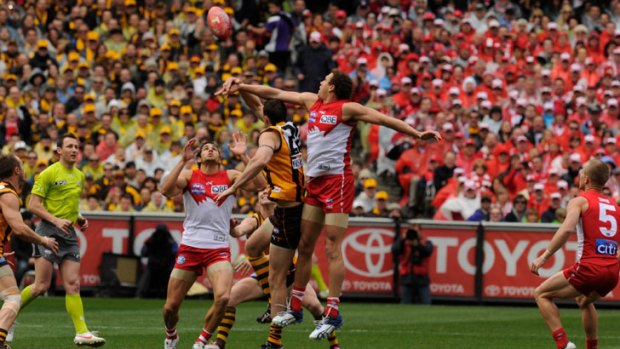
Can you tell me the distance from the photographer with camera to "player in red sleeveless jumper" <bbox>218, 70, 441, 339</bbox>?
35.7 ft

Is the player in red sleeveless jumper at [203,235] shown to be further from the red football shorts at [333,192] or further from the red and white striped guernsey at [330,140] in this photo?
the red football shorts at [333,192]

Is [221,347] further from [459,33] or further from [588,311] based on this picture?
[459,33]

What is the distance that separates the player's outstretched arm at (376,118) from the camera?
14.2 meters

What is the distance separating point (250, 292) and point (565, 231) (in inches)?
155

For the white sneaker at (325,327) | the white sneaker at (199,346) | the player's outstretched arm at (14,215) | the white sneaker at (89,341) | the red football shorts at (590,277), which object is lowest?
the white sneaker at (89,341)

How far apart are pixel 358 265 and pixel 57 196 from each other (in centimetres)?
1052

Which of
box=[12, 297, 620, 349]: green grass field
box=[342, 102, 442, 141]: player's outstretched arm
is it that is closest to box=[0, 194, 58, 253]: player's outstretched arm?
box=[12, 297, 620, 349]: green grass field

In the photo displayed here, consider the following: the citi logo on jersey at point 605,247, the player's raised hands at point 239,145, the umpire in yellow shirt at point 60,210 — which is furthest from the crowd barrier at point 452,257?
the player's raised hands at point 239,145

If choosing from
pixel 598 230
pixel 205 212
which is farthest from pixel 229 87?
pixel 598 230

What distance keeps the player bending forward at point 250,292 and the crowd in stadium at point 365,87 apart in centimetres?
954

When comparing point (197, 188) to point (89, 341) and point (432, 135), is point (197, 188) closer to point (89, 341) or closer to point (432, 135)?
point (89, 341)

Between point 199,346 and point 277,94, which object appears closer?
point 199,346

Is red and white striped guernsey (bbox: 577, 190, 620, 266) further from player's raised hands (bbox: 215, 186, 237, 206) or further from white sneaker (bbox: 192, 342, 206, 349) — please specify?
white sneaker (bbox: 192, 342, 206, 349)

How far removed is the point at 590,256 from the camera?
1461 cm
